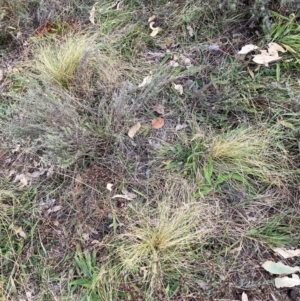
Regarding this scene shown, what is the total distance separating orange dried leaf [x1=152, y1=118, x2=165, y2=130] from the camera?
8.07 feet

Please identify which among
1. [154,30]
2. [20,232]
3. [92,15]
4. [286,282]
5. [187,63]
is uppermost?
[92,15]

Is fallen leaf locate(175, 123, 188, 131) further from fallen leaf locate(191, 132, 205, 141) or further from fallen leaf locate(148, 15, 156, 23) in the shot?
fallen leaf locate(148, 15, 156, 23)

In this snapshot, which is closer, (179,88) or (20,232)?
(20,232)

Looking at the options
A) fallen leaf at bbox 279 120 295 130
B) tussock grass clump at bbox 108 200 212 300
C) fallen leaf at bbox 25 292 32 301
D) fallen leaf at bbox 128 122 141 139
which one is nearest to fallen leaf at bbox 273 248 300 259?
tussock grass clump at bbox 108 200 212 300

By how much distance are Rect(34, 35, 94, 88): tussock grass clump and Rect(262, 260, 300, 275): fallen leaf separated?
162 centimetres

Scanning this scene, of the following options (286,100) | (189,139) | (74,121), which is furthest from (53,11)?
(286,100)

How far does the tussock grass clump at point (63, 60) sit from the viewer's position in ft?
8.73

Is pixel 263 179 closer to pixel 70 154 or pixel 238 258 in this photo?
pixel 238 258

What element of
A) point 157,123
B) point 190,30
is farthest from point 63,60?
point 190,30

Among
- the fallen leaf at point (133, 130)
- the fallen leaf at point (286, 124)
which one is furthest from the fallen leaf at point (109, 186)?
the fallen leaf at point (286, 124)

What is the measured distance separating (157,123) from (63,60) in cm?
79

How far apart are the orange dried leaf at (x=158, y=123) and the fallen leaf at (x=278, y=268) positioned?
3.24ft

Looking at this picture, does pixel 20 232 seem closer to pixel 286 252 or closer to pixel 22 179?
pixel 22 179

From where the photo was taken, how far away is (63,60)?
2.69 metres
